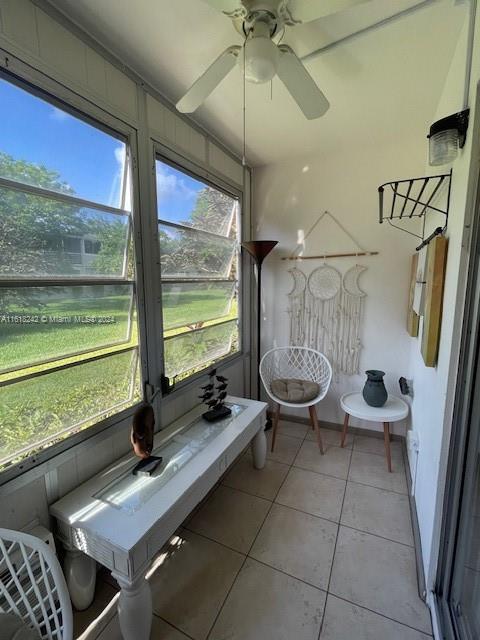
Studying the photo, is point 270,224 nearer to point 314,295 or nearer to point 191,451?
point 314,295

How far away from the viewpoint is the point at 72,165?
1.26m

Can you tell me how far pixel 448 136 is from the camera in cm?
113

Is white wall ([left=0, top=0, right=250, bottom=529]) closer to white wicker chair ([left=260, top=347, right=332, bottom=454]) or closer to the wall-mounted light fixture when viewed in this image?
white wicker chair ([left=260, top=347, right=332, bottom=454])

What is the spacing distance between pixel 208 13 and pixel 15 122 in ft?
2.93

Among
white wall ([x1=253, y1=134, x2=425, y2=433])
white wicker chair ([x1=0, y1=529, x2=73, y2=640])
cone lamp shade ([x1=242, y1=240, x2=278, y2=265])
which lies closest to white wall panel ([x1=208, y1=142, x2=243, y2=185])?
white wall ([x1=253, y1=134, x2=425, y2=433])

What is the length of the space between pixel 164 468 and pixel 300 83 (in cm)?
187

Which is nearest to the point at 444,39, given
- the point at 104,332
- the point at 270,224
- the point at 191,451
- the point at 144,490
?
the point at 270,224

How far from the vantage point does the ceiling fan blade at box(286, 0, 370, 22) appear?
34.4 inches

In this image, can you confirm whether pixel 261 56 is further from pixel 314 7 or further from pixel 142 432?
pixel 142 432

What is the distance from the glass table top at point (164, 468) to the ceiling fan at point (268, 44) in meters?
1.76

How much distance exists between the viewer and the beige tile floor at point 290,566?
3.84ft

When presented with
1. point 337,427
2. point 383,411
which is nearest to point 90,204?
point 383,411

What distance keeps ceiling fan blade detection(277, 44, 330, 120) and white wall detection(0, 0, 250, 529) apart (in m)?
0.82

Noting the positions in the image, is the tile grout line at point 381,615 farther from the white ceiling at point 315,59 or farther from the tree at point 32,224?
the white ceiling at point 315,59
